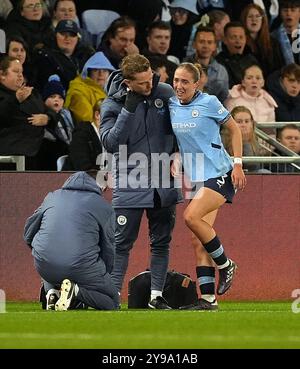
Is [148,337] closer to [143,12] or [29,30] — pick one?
[29,30]

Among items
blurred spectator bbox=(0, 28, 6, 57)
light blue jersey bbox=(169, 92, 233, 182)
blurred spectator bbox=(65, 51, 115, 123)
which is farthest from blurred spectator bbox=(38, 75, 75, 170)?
light blue jersey bbox=(169, 92, 233, 182)

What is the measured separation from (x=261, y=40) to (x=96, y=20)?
241 cm

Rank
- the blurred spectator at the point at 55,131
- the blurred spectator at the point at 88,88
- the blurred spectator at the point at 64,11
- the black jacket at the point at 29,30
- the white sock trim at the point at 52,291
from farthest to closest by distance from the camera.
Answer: the blurred spectator at the point at 64,11, the black jacket at the point at 29,30, the blurred spectator at the point at 88,88, the blurred spectator at the point at 55,131, the white sock trim at the point at 52,291

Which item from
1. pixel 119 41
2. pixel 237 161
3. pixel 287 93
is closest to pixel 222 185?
pixel 237 161

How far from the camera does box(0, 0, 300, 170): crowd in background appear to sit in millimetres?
18234

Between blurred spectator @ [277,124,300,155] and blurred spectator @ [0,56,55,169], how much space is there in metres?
3.13

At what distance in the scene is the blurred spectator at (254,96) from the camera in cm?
2022

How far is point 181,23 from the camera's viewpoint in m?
21.1

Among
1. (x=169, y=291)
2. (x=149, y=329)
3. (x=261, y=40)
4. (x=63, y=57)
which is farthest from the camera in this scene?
(x=261, y=40)

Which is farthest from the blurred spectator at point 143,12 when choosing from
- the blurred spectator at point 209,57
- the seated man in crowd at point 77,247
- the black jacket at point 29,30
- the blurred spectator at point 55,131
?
the seated man in crowd at point 77,247

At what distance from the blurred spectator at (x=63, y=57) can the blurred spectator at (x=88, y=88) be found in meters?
0.19

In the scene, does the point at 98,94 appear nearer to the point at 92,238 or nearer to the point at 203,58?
the point at 203,58

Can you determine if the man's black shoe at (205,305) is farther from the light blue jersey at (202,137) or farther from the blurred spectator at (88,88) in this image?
the blurred spectator at (88,88)

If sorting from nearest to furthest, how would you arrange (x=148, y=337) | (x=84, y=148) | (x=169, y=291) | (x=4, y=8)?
(x=148, y=337) < (x=169, y=291) < (x=84, y=148) < (x=4, y=8)
